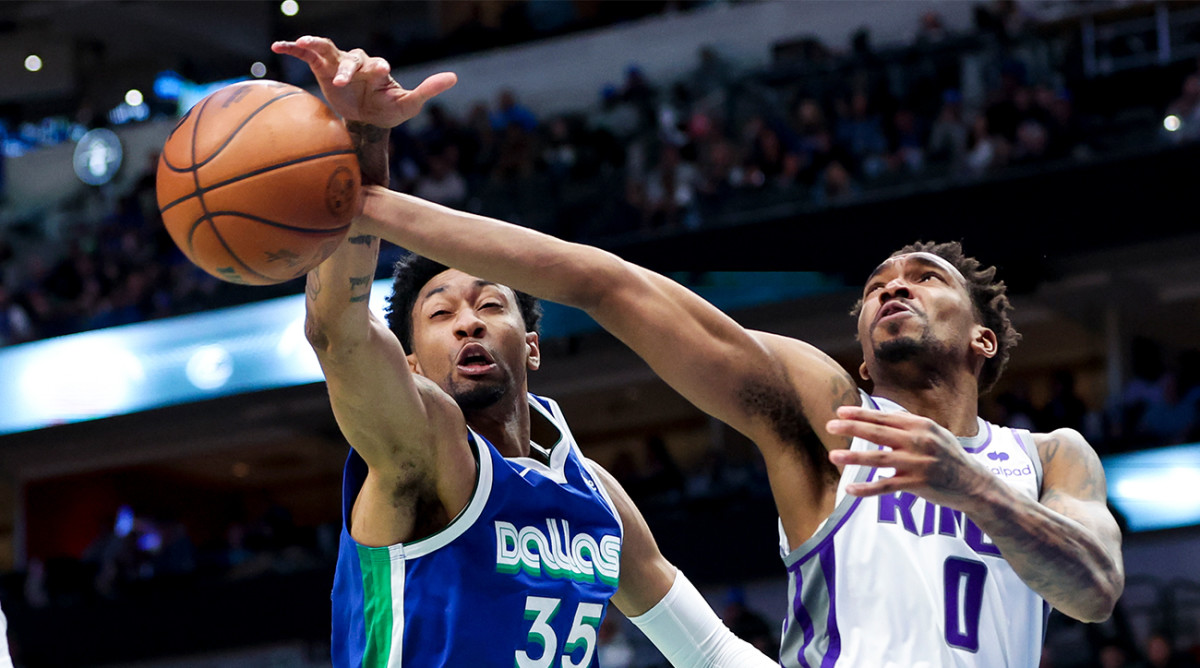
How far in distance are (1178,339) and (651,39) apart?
8.21m

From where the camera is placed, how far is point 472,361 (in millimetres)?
3936

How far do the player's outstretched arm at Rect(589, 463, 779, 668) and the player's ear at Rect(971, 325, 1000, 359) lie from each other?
50.3 inches

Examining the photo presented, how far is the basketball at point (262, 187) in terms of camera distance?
2963 millimetres

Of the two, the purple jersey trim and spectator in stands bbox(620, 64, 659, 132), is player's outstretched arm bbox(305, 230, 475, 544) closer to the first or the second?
the purple jersey trim

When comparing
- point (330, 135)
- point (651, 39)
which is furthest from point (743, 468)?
point (330, 135)

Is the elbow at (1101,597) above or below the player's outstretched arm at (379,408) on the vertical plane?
below

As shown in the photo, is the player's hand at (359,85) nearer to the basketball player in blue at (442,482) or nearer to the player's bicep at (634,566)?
the basketball player in blue at (442,482)

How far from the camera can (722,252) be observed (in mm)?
13148

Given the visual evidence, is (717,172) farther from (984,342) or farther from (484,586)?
(484,586)

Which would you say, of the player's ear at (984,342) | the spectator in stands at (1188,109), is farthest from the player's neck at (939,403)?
the spectator in stands at (1188,109)

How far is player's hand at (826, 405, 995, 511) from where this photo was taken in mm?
2721

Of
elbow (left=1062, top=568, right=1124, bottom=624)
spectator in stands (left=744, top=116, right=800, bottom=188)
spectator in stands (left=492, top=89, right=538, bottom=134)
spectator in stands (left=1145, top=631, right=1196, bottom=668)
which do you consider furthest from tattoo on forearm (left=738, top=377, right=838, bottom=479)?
spectator in stands (left=492, top=89, right=538, bottom=134)

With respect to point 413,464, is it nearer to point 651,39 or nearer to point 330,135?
point 330,135

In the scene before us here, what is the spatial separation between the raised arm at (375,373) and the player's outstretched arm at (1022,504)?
1181mm
